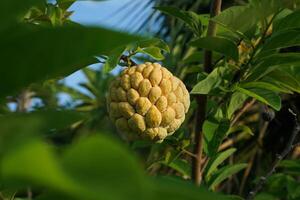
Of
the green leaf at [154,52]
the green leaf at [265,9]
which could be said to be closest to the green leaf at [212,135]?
the green leaf at [154,52]

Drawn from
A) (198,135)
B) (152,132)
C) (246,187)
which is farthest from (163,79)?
(246,187)

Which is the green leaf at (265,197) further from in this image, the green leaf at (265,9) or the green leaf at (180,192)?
the green leaf at (180,192)

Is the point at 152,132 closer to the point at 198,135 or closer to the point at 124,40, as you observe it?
the point at 198,135

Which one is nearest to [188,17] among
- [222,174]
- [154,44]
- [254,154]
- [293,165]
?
[154,44]

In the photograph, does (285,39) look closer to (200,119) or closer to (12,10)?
(200,119)

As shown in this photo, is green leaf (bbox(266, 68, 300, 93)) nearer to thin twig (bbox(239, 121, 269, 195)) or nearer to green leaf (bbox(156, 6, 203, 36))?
green leaf (bbox(156, 6, 203, 36))
